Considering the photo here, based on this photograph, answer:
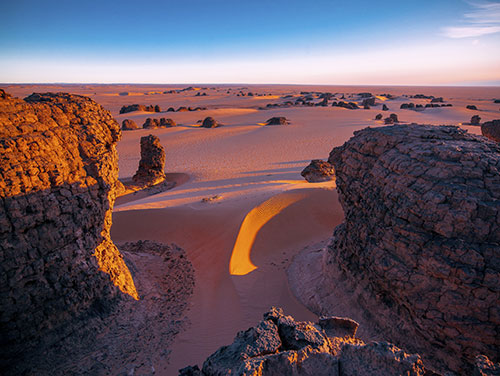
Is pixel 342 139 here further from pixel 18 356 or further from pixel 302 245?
pixel 18 356

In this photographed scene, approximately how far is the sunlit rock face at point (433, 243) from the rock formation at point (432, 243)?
0.01m

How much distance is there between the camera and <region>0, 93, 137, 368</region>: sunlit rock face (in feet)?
14.6

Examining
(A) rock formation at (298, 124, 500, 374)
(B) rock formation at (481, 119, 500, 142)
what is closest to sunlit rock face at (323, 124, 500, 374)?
(A) rock formation at (298, 124, 500, 374)

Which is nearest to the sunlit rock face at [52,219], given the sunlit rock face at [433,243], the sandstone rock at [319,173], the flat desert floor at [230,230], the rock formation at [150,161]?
the flat desert floor at [230,230]

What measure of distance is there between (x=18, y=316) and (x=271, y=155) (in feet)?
68.1

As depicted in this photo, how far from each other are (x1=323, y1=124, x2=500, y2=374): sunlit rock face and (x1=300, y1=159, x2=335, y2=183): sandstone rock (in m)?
10.3

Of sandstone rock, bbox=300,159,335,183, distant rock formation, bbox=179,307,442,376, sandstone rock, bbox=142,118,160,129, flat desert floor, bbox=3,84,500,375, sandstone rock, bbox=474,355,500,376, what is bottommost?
flat desert floor, bbox=3,84,500,375

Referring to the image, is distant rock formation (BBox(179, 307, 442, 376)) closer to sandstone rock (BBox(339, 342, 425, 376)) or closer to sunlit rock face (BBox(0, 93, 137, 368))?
sandstone rock (BBox(339, 342, 425, 376))

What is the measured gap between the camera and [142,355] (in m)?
5.08

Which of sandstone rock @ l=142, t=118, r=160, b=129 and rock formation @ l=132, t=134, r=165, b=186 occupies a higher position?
sandstone rock @ l=142, t=118, r=160, b=129

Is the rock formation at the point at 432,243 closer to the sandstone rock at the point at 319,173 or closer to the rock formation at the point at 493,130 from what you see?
the sandstone rock at the point at 319,173

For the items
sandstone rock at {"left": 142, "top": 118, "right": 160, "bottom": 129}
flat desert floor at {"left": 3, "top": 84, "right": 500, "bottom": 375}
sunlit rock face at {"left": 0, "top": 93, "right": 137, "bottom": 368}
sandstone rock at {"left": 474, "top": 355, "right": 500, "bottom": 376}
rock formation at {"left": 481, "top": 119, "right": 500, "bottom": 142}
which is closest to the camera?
sandstone rock at {"left": 474, "top": 355, "right": 500, "bottom": 376}

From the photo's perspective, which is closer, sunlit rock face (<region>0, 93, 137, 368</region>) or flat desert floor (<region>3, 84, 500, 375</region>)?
sunlit rock face (<region>0, 93, 137, 368</region>)

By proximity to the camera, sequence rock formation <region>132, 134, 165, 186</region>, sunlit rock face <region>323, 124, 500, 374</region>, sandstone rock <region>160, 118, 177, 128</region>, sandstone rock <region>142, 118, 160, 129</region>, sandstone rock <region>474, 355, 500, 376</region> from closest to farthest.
Result: 1. sandstone rock <region>474, 355, 500, 376</region>
2. sunlit rock face <region>323, 124, 500, 374</region>
3. rock formation <region>132, 134, 165, 186</region>
4. sandstone rock <region>142, 118, 160, 129</region>
5. sandstone rock <region>160, 118, 177, 128</region>
